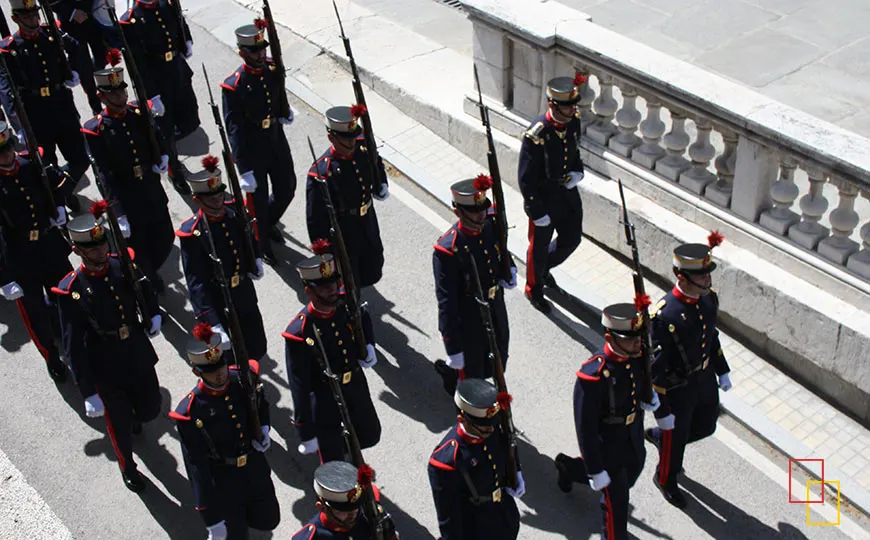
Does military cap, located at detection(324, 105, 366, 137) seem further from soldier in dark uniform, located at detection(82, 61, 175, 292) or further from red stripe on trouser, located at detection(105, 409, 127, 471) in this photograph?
red stripe on trouser, located at detection(105, 409, 127, 471)

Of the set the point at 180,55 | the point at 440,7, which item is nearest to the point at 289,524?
the point at 180,55

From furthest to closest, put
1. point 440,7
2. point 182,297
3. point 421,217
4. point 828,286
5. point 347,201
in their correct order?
point 440,7 < point 421,217 < point 182,297 < point 347,201 < point 828,286

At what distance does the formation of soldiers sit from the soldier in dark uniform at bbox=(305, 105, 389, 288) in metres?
0.02

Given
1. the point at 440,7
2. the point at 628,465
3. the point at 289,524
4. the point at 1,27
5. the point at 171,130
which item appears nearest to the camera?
the point at 628,465

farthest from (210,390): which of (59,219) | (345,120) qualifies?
(59,219)

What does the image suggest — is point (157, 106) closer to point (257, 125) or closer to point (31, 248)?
point (257, 125)

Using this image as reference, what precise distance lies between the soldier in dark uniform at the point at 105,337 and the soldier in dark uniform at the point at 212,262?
550 millimetres

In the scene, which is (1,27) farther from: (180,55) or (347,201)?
(347,201)

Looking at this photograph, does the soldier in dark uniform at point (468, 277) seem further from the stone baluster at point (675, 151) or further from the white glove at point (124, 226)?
the white glove at point (124, 226)

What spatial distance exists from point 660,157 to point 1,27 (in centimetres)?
657

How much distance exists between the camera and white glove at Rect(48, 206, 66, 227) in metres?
8.80

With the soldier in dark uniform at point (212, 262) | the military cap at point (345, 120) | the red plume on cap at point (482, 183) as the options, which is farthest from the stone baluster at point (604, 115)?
the soldier in dark uniform at point (212, 262)

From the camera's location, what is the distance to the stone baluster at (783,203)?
8.27 m

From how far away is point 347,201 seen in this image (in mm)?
8820
